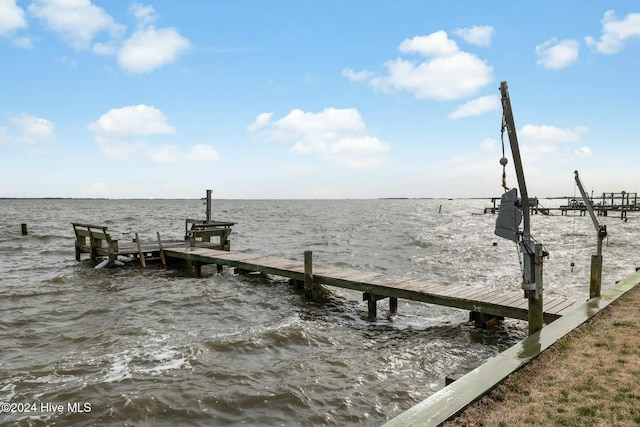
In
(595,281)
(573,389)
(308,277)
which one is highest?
(595,281)

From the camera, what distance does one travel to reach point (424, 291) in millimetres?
10758

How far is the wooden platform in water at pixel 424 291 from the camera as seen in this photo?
30.9ft

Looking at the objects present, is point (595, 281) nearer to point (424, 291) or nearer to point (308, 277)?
point (424, 291)

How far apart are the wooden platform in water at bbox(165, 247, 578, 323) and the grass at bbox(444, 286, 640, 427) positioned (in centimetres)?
259

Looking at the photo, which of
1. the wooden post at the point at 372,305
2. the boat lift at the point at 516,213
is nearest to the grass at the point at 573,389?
the boat lift at the point at 516,213

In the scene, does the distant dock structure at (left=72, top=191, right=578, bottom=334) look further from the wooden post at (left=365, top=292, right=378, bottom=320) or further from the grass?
the grass

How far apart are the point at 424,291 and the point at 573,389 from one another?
19.4ft

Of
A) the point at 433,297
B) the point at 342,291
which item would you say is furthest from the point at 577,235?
the point at 433,297

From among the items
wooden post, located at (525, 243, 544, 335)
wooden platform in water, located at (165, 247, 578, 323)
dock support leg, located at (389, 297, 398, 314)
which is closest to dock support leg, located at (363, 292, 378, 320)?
wooden platform in water, located at (165, 247, 578, 323)

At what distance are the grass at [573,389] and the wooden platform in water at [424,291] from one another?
8.50 ft

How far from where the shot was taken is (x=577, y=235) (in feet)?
134

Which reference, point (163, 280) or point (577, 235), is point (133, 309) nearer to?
point (163, 280)

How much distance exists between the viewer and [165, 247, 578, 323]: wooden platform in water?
9.41 m

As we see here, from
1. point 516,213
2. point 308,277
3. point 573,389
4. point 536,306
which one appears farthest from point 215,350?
point 573,389
